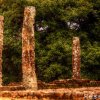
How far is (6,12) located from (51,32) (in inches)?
163

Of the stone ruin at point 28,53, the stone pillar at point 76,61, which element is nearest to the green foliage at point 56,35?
the stone pillar at point 76,61

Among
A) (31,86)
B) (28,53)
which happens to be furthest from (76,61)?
(31,86)

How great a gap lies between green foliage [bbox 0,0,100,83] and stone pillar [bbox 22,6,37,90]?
38.0 ft

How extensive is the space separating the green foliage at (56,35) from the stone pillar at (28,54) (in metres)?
11.6

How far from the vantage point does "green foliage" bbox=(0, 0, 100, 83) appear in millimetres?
26391

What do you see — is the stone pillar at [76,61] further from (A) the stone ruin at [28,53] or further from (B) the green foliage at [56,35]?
(A) the stone ruin at [28,53]

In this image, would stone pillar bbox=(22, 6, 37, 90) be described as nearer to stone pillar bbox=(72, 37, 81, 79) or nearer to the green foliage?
stone pillar bbox=(72, 37, 81, 79)

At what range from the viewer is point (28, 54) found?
14.1 meters

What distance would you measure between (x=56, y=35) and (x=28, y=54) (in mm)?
13566

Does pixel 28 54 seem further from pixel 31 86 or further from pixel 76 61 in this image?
pixel 76 61

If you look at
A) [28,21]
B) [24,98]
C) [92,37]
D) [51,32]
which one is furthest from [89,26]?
[24,98]

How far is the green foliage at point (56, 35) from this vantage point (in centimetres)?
2639

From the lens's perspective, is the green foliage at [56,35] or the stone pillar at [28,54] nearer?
the stone pillar at [28,54]

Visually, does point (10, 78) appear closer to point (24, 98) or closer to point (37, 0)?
point (37, 0)
